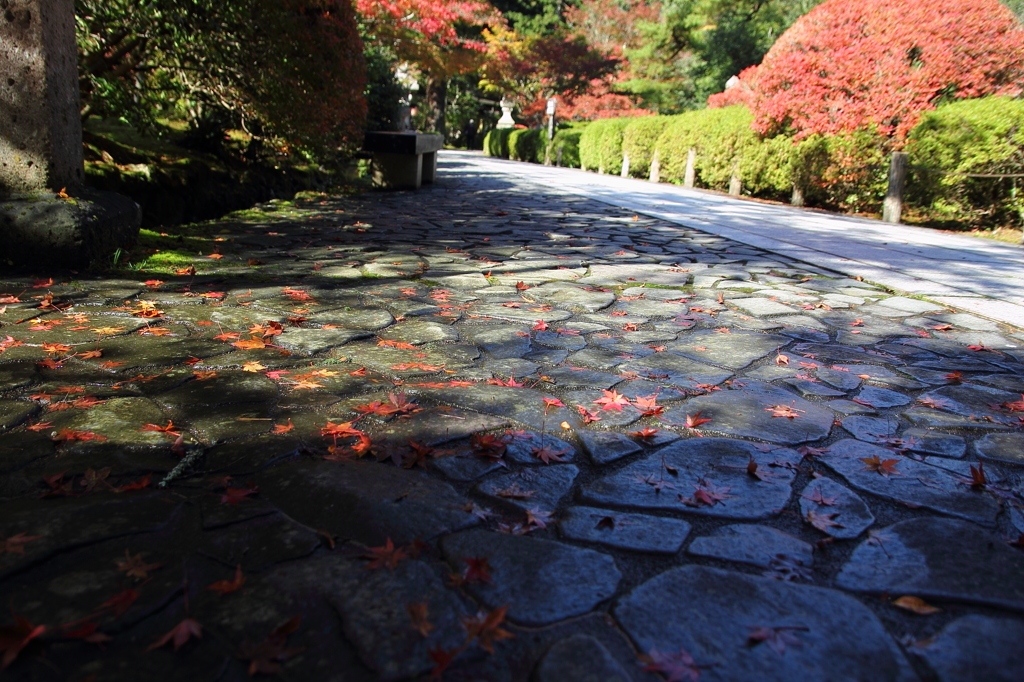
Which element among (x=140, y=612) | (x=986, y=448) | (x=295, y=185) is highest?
(x=295, y=185)

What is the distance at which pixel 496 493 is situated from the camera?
6.28 feet

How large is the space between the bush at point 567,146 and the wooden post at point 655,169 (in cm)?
664

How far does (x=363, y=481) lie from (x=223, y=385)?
0.99 metres

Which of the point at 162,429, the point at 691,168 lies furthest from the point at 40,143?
the point at 691,168

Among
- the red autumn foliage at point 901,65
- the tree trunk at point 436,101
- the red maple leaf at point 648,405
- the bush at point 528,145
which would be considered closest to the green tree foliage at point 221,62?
the red maple leaf at point 648,405

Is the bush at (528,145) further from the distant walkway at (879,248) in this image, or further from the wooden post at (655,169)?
the distant walkway at (879,248)

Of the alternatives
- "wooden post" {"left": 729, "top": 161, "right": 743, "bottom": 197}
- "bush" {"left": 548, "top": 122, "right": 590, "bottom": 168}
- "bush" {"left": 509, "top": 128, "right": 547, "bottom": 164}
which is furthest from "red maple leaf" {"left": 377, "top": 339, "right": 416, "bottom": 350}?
"bush" {"left": 509, "top": 128, "right": 547, "bottom": 164}

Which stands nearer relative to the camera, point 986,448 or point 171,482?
point 171,482

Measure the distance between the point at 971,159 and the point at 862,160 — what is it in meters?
2.07

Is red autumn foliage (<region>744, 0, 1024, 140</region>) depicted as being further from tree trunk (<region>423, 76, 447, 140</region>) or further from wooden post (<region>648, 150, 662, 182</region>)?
Result: tree trunk (<region>423, 76, 447, 140</region>)

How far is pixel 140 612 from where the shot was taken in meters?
1.36

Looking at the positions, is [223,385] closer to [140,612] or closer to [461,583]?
[140,612]

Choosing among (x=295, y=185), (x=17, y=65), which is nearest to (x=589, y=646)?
(x=17, y=65)

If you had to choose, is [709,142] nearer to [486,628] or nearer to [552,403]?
[552,403]
